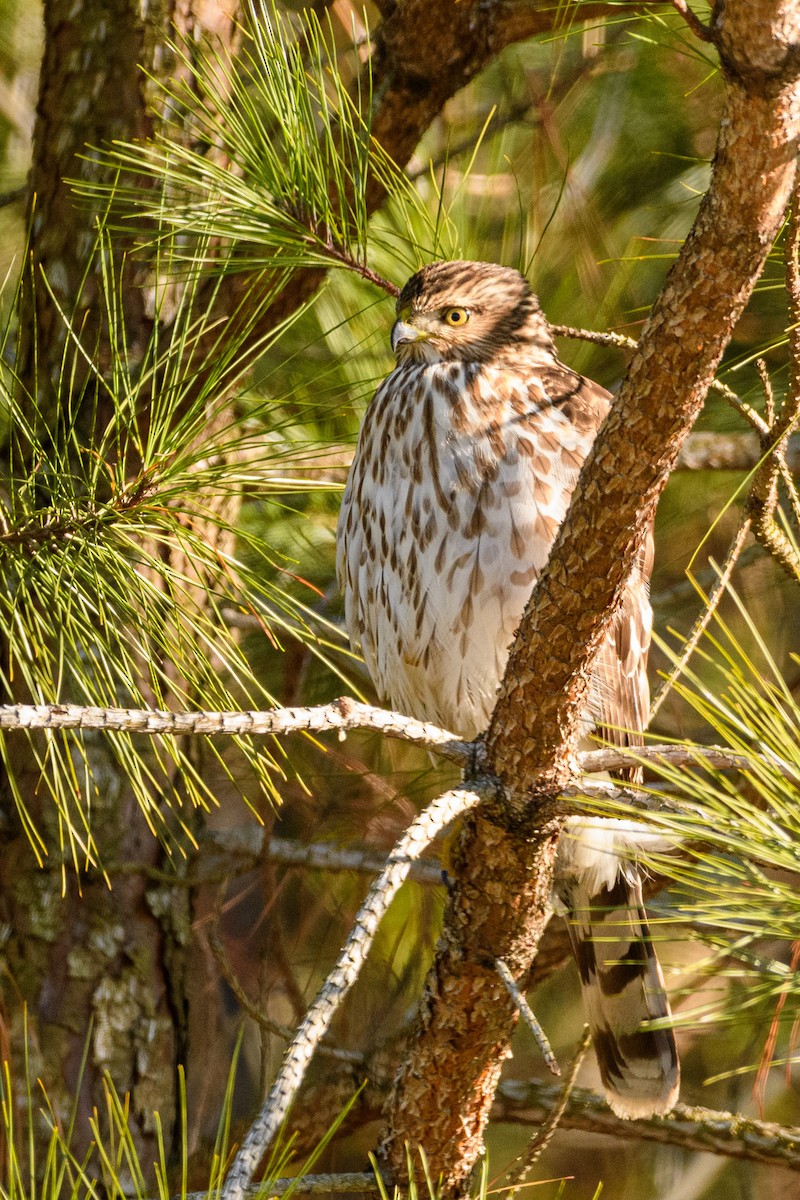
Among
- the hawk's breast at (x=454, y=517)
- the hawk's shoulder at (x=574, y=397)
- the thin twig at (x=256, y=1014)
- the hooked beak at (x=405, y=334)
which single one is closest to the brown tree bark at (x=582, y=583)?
the thin twig at (x=256, y=1014)

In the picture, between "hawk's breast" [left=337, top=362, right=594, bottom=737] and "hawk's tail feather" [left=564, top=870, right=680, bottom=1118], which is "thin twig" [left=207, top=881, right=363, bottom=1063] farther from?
"hawk's breast" [left=337, top=362, right=594, bottom=737]

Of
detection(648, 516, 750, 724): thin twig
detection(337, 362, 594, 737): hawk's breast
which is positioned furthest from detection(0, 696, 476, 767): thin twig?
detection(337, 362, 594, 737): hawk's breast

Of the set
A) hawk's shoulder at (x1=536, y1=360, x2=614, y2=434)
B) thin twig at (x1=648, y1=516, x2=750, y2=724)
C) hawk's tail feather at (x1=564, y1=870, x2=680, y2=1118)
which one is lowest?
hawk's tail feather at (x1=564, y1=870, x2=680, y2=1118)

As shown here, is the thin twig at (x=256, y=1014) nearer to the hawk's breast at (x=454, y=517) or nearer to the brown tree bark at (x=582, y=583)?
the brown tree bark at (x=582, y=583)

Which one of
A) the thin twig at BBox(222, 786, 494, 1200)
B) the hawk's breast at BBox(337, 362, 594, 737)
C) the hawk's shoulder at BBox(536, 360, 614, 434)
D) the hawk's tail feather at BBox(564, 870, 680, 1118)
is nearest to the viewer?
the thin twig at BBox(222, 786, 494, 1200)

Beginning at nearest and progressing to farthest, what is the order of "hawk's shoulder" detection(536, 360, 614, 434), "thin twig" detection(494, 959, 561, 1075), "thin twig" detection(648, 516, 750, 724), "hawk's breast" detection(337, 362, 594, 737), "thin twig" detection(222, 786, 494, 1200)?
"thin twig" detection(222, 786, 494, 1200) < "thin twig" detection(494, 959, 561, 1075) < "thin twig" detection(648, 516, 750, 724) < "hawk's breast" detection(337, 362, 594, 737) < "hawk's shoulder" detection(536, 360, 614, 434)

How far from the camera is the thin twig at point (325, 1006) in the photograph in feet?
3.62

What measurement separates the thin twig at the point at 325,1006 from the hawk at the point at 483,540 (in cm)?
104

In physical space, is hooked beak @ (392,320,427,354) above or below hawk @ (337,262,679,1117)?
above

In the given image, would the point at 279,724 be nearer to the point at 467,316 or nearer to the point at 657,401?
the point at 657,401

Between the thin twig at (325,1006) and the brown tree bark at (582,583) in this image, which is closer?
the thin twig at (325,1006)

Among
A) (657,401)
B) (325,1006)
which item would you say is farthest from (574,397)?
(325,1006)

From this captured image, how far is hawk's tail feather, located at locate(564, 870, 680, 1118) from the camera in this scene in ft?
9.04

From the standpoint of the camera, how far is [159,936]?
309 cm
